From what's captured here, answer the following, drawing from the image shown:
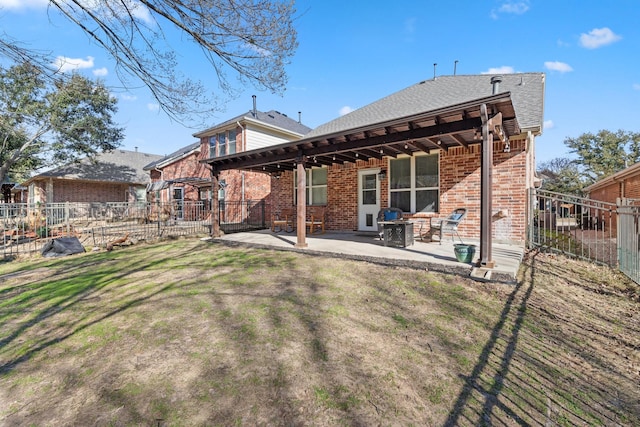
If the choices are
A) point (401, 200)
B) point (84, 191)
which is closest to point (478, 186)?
point (401, 200)

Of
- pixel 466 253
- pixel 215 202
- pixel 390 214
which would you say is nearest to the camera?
pixel 466 253

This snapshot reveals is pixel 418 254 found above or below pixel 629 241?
below

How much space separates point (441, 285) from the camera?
4.40 m

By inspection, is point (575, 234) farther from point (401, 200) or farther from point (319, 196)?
point (319, 196)

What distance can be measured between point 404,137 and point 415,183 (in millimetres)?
2992

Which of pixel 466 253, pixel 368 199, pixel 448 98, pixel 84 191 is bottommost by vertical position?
pixel 466 253

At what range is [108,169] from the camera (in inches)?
893

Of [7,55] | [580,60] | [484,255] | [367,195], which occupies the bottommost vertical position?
[484,255]

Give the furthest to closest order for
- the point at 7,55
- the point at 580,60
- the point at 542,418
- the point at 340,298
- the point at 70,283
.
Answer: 1. the point at 580,60
2. the point at 70,283
3. the point at 340,298
4. the point at 7,55
5. the point at 542,418

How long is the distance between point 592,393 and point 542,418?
2.24ft

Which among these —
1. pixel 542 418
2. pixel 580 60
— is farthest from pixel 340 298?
pixel 580 60

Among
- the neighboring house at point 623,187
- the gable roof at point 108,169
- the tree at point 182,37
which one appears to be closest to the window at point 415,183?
the tree at point 182,37

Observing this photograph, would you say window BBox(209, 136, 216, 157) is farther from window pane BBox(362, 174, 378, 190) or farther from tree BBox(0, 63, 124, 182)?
window pane BBox(362, 174, 378, 190)

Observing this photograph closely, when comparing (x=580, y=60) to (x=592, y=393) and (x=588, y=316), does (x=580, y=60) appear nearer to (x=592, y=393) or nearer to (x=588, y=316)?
(x=588, y=316)
